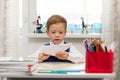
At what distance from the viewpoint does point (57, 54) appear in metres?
1.87

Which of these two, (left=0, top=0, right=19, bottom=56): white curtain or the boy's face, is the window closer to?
(left=0, top=0, right=19, bottom=56): white curtain

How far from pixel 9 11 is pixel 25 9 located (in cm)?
21

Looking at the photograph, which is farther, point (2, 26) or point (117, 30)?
point (2, 26)

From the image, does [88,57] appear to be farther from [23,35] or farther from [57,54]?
[23,35]

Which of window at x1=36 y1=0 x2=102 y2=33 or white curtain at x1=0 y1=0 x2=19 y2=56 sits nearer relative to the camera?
white curtain at x1=0 y1=0 x2=19 y2=56

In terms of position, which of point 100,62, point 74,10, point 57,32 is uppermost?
point 74,10

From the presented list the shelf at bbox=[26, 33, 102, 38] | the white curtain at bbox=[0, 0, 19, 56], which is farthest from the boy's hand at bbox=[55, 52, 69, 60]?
the white curtain at bbox=[0, 0, 19, 56]

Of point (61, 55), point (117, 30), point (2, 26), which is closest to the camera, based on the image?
point (61, 55)

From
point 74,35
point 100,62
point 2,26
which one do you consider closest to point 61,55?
point 100,62

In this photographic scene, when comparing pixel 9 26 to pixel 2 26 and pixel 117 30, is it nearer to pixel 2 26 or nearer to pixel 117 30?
pixel 2 26

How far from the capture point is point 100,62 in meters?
1.46

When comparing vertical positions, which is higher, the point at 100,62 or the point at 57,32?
the point at 57,32

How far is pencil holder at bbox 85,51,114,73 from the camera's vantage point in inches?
56.9

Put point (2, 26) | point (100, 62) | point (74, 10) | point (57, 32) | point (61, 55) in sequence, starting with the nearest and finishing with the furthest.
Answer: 1. point (100, 62)
2. point (61, 55)
3. point (57, 32)
4. point (2, 26)
5. point (74, 10)
